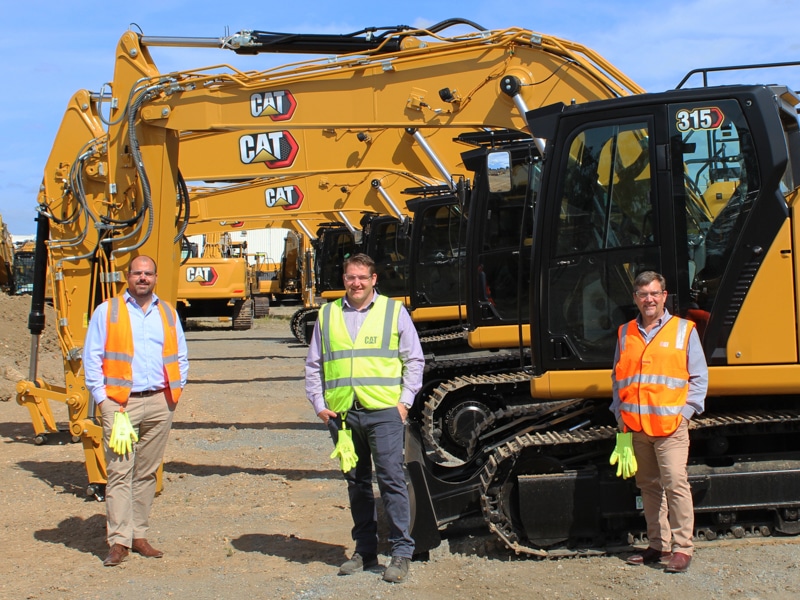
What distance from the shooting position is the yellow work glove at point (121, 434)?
5.70 metres

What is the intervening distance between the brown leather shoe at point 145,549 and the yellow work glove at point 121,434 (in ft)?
2.09

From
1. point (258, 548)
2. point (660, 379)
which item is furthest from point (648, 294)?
point (258, 548)

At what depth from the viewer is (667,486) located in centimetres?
529

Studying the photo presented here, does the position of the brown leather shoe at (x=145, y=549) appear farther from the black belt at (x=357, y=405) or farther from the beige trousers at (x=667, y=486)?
the beige trousers at (x=667, y=486)

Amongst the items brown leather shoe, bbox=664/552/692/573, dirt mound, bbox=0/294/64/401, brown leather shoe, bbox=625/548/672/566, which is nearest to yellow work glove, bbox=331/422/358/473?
brown leather shoe, bbox=625/548/672/566

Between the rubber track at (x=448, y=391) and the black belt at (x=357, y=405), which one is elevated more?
the black belt at (x=357, y=405)

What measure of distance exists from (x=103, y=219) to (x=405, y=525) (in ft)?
13.4

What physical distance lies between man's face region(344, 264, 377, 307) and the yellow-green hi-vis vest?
0.10 meters

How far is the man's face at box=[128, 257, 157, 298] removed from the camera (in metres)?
5.94

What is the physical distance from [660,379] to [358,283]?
1.77m

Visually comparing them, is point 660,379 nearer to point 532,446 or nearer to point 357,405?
point 532,446

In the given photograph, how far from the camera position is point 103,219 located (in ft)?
25.9

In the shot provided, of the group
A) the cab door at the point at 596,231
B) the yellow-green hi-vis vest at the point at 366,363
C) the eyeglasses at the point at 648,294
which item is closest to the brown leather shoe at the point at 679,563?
the cab door at the point at 596,231

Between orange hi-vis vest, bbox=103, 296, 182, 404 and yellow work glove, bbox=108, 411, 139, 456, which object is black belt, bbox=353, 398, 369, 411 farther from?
yellow work glove, bbox=108, 411, 139, 456
